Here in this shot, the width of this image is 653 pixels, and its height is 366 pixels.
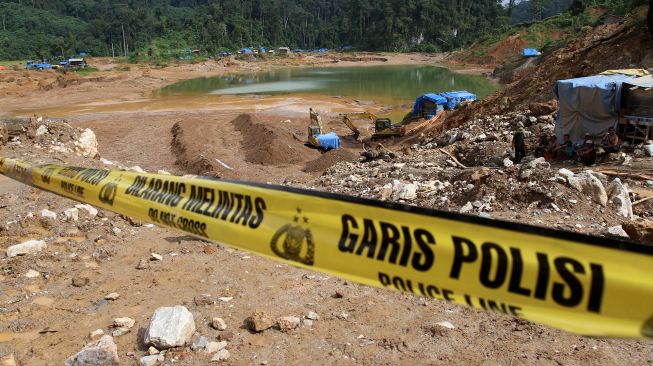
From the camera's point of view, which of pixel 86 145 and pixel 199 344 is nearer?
pixel 199 344

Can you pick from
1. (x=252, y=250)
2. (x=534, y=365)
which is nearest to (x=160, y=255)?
(x=252, y=250)

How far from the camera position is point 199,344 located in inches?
185

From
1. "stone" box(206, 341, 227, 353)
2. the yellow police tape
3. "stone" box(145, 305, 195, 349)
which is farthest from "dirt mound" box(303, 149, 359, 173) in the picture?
the yellow police tape

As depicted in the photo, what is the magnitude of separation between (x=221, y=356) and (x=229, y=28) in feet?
398

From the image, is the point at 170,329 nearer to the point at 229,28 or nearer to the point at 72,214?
the point at 72,214

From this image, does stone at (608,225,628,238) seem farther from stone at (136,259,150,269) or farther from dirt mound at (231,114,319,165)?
dirt mound at (231,114,319,165)

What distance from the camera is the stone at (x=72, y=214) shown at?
848 centimetres

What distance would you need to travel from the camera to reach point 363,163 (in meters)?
16.6

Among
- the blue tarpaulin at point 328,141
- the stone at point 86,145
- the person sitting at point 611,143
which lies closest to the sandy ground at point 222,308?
the stone at point 86,145

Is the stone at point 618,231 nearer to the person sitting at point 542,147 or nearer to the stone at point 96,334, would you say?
the stone at point 96,334

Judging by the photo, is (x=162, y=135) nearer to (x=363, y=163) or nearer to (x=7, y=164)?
(x=363, y=163)

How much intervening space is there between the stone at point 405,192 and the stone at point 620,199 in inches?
143

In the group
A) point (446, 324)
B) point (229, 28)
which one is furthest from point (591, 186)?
point (229, 28)

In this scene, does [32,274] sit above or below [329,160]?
above
